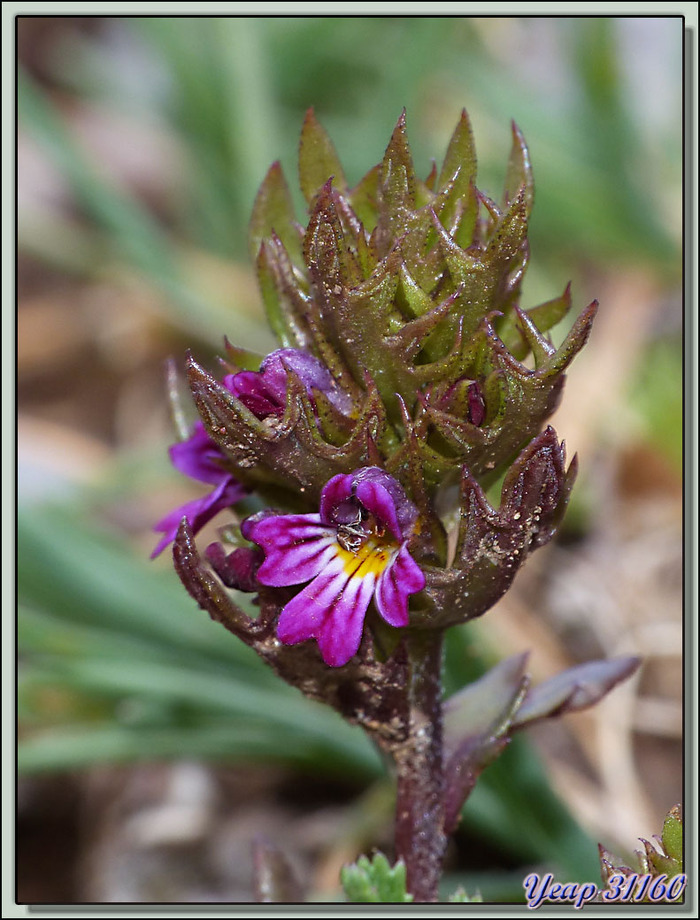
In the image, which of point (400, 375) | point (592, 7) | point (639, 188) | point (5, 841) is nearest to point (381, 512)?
point (400, 375)

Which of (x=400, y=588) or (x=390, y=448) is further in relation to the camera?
(x=390, y=448)

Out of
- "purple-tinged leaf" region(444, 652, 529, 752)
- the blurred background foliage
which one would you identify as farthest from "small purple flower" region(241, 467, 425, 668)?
the blurred background foliage

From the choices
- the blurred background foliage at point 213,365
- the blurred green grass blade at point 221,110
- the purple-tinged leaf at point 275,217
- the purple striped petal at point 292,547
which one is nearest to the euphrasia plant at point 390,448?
the purple striped petal at point 292,547

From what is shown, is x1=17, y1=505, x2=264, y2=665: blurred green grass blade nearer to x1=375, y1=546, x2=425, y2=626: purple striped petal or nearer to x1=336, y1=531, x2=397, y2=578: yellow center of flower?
x1=336, y1=531, x2=397, y2=578: yellow center of flower

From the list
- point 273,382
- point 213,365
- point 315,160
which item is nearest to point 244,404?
point 273,382

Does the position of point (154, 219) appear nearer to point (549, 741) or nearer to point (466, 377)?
point (549, 741)

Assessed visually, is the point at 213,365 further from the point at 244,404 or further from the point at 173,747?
the point at 244,404
